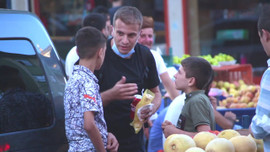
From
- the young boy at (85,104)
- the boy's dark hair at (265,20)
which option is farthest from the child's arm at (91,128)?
the boy's dark hair at (265,20)

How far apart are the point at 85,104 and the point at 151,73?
3.06 feet

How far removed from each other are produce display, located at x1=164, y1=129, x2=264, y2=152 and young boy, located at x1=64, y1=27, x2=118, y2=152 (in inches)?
19.8

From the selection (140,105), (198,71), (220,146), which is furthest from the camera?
(198,71)

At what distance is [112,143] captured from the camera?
136 inches

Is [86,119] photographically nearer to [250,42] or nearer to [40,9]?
[250,42]

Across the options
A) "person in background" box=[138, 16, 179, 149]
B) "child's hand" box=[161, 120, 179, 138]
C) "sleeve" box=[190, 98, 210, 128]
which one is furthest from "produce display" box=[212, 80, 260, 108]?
"child's hand" box=[161, 120, 179, 138]

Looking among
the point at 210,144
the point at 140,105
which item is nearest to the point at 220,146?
the point at 210,144

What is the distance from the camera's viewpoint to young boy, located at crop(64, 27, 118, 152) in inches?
125

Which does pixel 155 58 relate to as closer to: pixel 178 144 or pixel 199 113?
pixel 199 113

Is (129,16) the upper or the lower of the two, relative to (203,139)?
upper

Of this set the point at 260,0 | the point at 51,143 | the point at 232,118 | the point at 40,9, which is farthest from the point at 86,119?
the point at 40,9

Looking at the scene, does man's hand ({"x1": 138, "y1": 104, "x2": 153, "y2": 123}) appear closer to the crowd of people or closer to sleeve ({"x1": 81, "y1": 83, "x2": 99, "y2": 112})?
the crowd of people

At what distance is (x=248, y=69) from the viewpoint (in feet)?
27.2

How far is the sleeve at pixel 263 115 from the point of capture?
8.99 feet
